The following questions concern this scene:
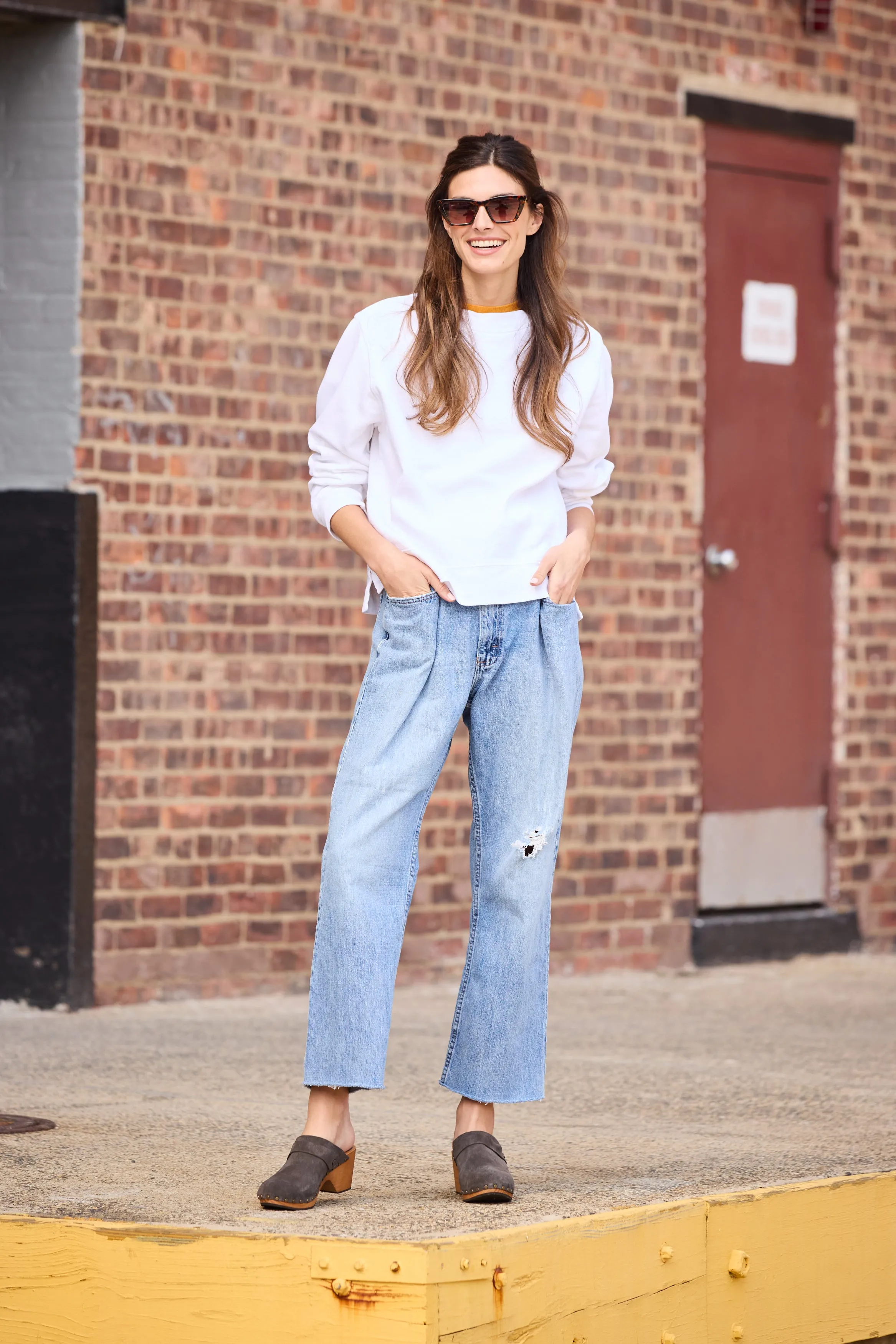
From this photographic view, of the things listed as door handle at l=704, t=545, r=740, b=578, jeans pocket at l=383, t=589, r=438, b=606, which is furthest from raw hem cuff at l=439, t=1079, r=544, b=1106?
door handle at l=704, t=545, r=740, b=578

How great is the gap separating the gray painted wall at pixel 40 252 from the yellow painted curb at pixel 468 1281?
132 inches

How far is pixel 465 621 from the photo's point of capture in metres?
3.80

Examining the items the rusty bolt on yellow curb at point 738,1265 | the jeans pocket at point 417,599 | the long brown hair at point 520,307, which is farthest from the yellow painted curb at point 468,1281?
the long brown hair at point 520,307

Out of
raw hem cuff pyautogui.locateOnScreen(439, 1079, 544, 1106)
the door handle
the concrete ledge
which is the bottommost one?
the concrete ledge

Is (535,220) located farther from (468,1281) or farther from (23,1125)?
(23,1125)

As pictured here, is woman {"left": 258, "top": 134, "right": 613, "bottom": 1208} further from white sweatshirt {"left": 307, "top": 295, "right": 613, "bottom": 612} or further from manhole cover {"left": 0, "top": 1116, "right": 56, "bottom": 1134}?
manhole cover {"left": 0, "top": 1116, "right": 56, "bottom": 1134}

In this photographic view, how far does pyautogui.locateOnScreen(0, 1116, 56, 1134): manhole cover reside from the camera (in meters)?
4.45

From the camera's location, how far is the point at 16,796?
6.38 metres

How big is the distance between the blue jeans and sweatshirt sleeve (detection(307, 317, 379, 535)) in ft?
0.80

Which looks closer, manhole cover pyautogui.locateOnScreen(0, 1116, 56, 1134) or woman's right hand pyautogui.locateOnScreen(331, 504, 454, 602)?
woman's right hand pyautogui.locateOnScreen(331, 504, 454, 602)

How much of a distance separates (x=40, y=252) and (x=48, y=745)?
146 centimetres

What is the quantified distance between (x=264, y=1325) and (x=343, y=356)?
1.67 m

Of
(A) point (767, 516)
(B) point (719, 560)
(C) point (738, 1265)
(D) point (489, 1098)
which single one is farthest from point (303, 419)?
(C) point (738, 1265)

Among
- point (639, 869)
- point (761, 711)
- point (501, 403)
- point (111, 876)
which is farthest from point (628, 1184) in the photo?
point (761, 711)
